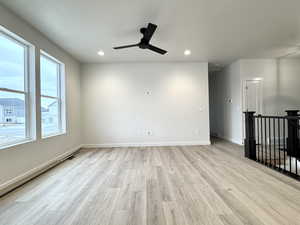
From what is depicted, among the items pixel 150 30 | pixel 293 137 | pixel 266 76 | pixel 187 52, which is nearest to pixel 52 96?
pixel 150 30

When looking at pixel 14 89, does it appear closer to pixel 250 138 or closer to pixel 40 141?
pixel 40 141

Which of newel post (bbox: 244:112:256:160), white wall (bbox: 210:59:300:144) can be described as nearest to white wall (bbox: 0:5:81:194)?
newel post (bbox: 244:112:256:160)

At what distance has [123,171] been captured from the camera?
10.6 feet

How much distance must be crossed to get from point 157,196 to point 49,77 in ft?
11.6

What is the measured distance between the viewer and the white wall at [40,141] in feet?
8.34

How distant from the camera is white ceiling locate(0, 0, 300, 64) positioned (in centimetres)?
261

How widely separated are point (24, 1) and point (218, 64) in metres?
5.50

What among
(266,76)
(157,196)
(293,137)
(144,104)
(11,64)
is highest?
(266,76)

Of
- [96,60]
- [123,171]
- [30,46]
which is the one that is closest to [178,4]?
[30,46]

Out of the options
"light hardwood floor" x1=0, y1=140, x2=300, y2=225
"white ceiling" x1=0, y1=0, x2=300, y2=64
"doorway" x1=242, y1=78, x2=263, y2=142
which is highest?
"white ceiling" x1=0, y1=0, x2=300, y2=64

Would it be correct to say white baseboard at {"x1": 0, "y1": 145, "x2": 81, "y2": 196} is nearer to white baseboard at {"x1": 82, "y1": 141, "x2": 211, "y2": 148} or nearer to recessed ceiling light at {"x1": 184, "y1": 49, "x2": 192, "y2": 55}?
white baseboard at {"x1": 82, "y1": 141, "x2": 211, "y2": 148}

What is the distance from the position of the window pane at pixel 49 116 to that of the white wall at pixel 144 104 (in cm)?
131

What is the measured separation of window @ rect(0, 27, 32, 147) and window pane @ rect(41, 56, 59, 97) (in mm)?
540

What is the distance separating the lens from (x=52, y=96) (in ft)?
13.4
